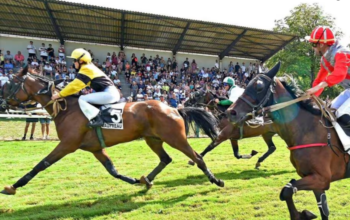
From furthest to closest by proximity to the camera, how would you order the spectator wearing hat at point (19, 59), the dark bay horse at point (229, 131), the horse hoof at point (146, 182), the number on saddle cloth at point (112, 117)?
the spectator wearing hat at point (19, 59), the dark bay horse at point (229, 131), the horse hoof at point (146, 182), the number on saddle cloth at point (112, 117)

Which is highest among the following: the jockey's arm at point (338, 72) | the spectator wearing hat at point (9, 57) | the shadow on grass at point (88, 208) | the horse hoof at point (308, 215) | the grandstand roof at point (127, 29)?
the grandstand roof at point (127, 29)

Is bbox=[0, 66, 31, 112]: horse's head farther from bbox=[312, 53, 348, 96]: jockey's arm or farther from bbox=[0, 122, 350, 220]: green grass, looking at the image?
bbox=[312, 53, 348, 96]: jockey's arm

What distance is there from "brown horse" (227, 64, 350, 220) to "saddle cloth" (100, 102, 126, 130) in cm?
266

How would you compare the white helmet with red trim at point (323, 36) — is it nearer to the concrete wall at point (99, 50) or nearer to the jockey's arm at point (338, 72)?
the jockey's arm at point (338, 72)

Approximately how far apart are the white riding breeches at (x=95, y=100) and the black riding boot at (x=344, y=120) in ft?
12.7

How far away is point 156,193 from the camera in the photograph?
242 inches

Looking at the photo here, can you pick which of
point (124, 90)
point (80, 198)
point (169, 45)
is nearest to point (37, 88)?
point (80, 198)

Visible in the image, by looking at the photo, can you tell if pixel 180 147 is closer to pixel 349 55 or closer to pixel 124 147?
pixel 349 55

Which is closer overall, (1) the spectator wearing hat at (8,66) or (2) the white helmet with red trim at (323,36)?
(2) the white helmet with red trim at (323,36)

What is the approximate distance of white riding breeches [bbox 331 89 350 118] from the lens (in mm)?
4293

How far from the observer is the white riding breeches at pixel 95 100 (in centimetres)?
584

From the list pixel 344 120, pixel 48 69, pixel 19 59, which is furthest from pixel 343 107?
pixel 19 59

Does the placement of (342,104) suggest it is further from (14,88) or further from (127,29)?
(127,29)

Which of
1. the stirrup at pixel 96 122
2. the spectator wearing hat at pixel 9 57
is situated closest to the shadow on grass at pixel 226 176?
the stirrup at pixel 96 122
